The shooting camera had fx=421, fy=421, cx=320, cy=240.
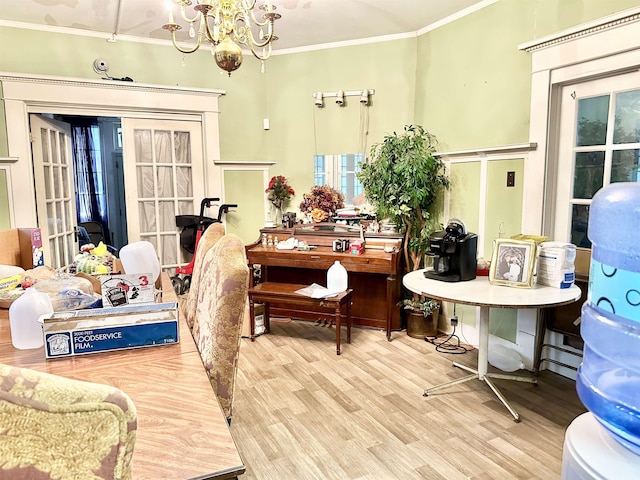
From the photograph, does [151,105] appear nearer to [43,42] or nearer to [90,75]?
[90,75]

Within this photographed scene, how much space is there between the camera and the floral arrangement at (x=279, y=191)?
436 cm

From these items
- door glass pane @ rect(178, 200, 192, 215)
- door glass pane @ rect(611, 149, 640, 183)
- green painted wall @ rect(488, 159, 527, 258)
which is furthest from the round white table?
door glass pane @ rect(178, 200, 192, 215)

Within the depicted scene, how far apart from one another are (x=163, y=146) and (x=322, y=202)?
5.73ft

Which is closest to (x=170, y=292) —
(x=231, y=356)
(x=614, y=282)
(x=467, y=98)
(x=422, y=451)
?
(x=231, y=356)

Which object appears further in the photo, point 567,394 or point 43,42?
point 43,42

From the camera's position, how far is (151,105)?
409cm

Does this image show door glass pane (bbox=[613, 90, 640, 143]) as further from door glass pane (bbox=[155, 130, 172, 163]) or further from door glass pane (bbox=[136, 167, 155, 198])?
door glass pane (bbox=[136, 167, 155, 198])

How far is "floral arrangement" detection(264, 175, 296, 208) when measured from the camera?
172 inches

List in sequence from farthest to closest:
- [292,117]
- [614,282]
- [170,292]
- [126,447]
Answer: [292,117] < [170,292] < [614,282] < [126,447]

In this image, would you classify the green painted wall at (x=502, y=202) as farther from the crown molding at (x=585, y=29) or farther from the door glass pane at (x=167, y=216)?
the door glass pane at (x=167, y=216)

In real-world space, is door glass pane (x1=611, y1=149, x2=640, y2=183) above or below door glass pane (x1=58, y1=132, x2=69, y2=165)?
below

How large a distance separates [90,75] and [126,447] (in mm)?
4220

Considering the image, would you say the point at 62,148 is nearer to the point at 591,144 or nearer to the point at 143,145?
the point at 143,145

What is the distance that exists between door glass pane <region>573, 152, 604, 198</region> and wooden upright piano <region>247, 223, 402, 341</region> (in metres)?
1.37
